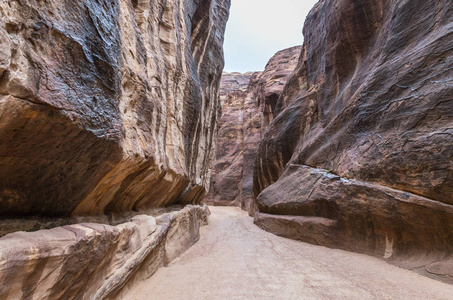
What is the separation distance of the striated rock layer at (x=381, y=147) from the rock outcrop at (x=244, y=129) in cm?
945

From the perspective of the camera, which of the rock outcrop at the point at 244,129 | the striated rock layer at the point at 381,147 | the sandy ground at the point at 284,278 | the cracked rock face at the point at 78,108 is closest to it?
the cracked rock face at the point at 78,108

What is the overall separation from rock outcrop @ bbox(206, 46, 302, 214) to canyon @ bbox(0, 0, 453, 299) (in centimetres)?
1028

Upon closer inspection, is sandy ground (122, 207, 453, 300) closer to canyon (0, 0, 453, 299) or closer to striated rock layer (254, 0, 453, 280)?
canyon (0, 0, 453, 299)

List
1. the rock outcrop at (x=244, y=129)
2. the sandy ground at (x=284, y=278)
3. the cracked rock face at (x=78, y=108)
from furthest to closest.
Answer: the rock outcrop at (x=244, y=129), the sandy ground at (x=284, y=278), the cracked rock face at (x=78, y=108)

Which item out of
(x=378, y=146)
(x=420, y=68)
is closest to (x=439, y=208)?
(x=378, y=146)

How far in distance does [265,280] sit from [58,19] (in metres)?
4.63

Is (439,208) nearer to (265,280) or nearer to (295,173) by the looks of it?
(265,280)

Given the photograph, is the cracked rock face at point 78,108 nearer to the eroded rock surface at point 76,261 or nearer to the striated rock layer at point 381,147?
the eroded rock surface at point 76,261

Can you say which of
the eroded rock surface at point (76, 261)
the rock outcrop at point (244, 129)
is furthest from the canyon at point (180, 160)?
the rock outcrop at point (244, 129)

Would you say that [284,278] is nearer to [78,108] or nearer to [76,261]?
[76,261]

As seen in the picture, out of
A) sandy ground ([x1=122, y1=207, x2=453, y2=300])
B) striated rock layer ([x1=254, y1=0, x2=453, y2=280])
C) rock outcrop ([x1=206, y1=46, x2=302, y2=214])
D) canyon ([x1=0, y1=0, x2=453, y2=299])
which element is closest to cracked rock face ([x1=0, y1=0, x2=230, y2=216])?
canyon ([x1=0, y1=0, x2=453, y2=299])

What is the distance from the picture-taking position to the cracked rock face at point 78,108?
1.97 m

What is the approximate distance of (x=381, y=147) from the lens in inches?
216

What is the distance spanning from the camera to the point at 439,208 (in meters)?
4.13
